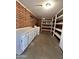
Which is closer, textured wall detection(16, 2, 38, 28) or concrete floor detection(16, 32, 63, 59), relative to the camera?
concrete floor detection(16, 32, 63, 59)

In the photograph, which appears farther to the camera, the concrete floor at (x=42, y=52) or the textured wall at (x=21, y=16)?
the textured wall at (x=21, y=16)

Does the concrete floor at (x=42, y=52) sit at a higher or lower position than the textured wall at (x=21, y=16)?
lower

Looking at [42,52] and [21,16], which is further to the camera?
[21,16]

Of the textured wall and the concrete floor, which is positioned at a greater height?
the textured wall

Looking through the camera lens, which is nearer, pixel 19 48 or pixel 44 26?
pixel 19 48

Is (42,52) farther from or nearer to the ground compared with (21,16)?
nearer to the ground
